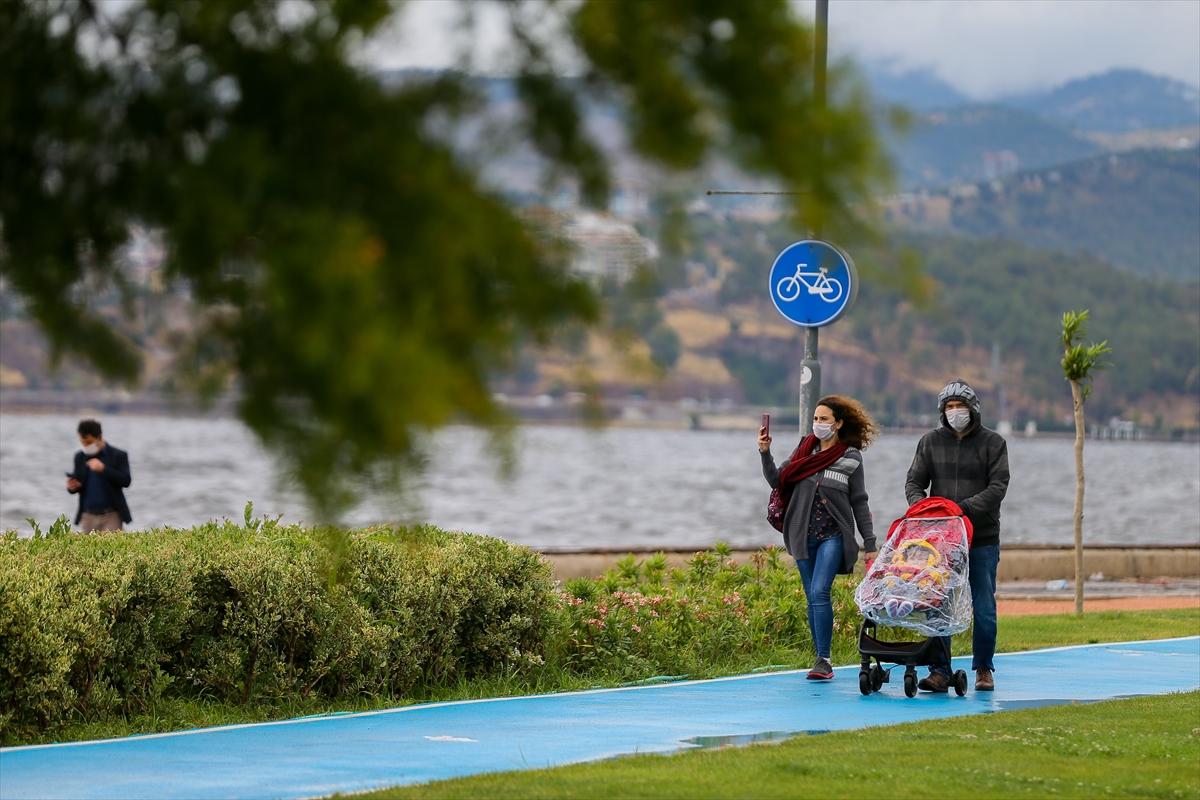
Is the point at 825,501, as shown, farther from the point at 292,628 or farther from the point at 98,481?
the point at 98,481

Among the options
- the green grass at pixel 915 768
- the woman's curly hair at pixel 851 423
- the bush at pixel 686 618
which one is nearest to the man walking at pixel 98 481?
the bush at pixel 686 618

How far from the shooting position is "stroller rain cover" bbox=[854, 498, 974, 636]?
394 inches

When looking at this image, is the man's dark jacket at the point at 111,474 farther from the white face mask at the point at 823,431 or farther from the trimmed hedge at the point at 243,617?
the white face mask at the point at 823,431

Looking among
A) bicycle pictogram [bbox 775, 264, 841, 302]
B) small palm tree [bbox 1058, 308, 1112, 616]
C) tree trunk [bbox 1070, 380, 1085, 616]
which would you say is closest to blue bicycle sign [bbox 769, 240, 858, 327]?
bicycle pictogram [bbox 775, 264, 841, 302]

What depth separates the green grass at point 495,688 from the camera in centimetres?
832

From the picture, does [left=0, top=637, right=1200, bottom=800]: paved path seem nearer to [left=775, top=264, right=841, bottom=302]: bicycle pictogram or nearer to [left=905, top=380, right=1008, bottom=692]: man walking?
[left=905, top=380, right=1008, bottom=692]: man walking

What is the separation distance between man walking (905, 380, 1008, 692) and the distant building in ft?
23.6

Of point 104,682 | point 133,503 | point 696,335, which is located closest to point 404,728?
point 104,682

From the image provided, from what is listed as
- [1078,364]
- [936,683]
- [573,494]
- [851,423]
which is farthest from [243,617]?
[573,494]

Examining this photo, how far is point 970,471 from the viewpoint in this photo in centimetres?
1058

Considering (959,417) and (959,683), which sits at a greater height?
(959,417)

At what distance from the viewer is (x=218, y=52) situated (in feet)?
11.0

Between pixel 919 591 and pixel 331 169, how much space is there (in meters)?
7.46

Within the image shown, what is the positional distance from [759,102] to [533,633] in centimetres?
759
